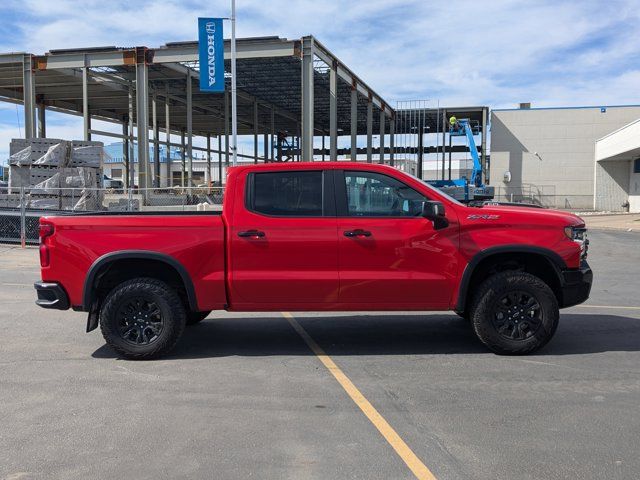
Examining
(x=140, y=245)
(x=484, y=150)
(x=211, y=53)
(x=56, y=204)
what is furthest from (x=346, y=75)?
(x=140, y=245)

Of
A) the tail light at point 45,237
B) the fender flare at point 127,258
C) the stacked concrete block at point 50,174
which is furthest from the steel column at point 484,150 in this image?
the tail light at point 45,237

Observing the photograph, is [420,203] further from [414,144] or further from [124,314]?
[414,144]

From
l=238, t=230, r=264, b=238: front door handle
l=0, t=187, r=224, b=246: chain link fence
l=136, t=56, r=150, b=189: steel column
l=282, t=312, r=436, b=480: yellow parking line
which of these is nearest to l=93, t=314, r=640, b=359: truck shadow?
l=282, t=312, r=436, b=480: yellow parking line

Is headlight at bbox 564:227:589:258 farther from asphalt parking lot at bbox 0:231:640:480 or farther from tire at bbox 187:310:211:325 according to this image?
tire at bbox 187:310:211:325

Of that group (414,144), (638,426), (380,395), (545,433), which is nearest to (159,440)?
(380,395)

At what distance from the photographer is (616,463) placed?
11.9ft

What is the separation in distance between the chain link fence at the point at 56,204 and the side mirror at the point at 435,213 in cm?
845

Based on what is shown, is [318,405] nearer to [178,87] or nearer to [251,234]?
[251,234]

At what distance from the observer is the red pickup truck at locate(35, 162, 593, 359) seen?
5738mm

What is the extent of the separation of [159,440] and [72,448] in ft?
1.87

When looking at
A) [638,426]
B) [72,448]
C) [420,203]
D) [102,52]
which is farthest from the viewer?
[102,52]

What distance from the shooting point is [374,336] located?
22.8 feet

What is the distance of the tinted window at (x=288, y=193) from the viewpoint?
5.88 metres

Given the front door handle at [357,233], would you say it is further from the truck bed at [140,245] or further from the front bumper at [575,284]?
the front bumper at [575,284]
